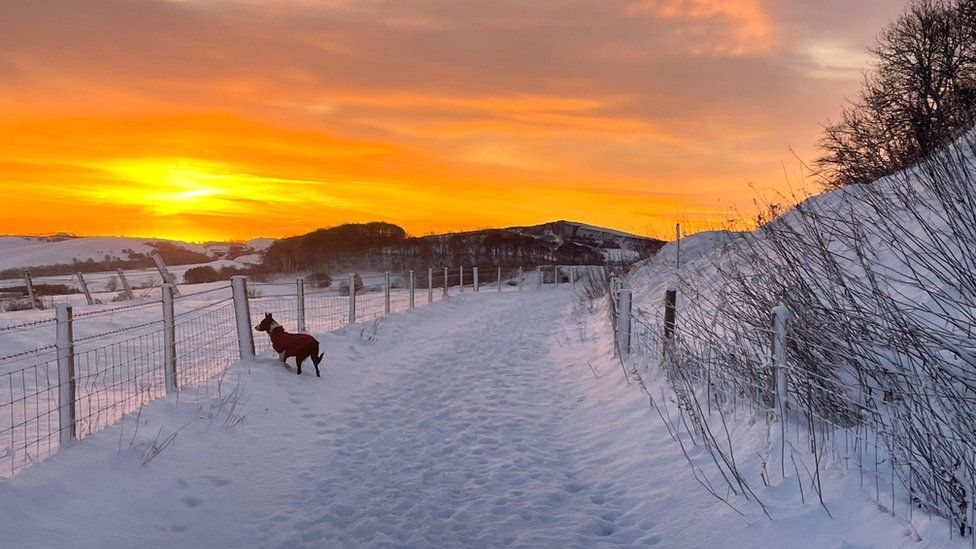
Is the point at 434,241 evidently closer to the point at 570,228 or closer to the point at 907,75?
the point at 570,228

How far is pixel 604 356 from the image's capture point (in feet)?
32.7

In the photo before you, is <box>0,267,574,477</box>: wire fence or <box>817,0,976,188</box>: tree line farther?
<box>817,0,976,188</box>: tree line

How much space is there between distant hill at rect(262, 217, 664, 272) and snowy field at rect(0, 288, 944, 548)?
137ft

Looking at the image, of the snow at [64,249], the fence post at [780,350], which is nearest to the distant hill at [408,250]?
the snow at [64,249]

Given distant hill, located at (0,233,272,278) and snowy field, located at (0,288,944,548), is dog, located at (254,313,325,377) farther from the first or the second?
distant hill, located at (0,233,272,278)

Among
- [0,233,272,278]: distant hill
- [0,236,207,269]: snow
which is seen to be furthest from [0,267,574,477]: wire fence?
[0,236,207,269]: snow

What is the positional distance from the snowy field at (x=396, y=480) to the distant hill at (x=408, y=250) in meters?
41.7

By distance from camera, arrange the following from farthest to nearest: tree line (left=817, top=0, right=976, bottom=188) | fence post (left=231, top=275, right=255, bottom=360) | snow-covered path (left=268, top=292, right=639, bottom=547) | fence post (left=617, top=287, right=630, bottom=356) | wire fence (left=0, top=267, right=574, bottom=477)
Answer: tree line (left=817, top=0, right=976, bottom=188) < fence post (left=617, top=287, right=630, bottom=356) < fence post (left=231, top=275, right=255, bottom=360) < wire fence (left=0, top=267, right=574, bottom=477) < snow-covered path (left=268, top=292, right=639, bottom=547)

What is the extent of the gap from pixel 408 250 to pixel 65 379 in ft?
165

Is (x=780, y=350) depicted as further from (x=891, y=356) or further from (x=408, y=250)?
(x=408, y=250)

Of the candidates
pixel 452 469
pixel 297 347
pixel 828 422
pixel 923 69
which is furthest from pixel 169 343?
pixel 923 69

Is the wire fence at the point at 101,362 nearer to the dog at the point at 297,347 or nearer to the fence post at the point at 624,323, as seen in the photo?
the dog at the point at 297,347

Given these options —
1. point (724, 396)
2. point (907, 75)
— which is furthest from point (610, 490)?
point (907, 75)

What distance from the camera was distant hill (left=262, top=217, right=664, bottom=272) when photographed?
50.8 metres
